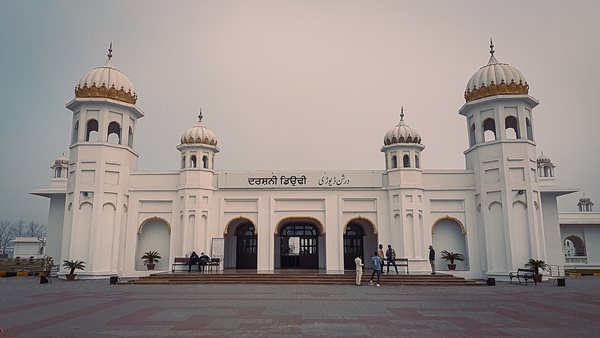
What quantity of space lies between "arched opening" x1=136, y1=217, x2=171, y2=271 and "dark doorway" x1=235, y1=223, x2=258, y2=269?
411 centimetres

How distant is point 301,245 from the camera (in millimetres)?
26766

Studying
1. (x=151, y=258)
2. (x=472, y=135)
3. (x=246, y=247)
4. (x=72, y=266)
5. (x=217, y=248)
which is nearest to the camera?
(x=72, y=266)

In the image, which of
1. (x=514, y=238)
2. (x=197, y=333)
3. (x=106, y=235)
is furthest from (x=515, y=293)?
(x=106, y=235)

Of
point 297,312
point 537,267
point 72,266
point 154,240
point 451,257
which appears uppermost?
point 154,240

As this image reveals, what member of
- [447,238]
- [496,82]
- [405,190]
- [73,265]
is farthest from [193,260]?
[496,82]

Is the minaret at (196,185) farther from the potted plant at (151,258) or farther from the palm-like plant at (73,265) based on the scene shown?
the palm-like plant at (73,265)

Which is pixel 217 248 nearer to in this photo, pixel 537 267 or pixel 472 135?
→ pixel 472 135

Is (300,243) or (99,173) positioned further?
(300,243)

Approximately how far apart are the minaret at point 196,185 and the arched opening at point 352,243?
811cm

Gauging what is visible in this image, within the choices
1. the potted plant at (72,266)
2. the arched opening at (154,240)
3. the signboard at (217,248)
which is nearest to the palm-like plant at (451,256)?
the signboard at (217,248)

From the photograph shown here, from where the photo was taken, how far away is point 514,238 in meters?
22.7

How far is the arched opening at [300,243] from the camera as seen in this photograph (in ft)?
87.1

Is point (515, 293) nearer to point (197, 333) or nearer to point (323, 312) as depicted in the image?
point (323, 312)

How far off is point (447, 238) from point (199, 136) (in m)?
15.5
